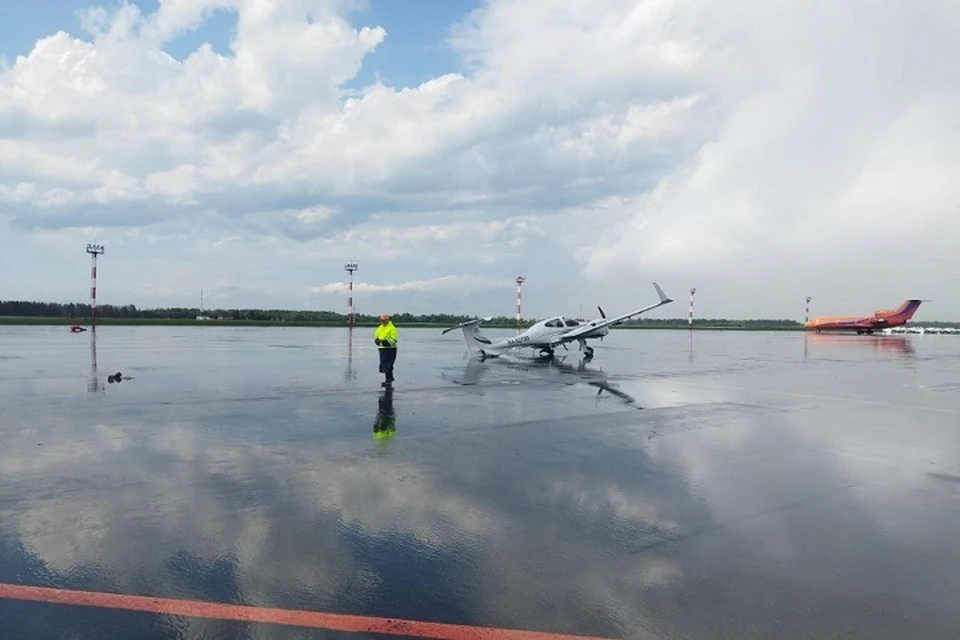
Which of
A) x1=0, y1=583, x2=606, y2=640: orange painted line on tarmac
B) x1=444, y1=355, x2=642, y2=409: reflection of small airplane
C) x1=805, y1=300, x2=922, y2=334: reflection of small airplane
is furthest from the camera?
x1=805, y1=300, x2=922, y2=334: reflection of small airplane

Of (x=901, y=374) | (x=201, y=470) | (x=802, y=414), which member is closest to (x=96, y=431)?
(x=201, y=470)

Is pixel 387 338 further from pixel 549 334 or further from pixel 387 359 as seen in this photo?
pixel 549 334

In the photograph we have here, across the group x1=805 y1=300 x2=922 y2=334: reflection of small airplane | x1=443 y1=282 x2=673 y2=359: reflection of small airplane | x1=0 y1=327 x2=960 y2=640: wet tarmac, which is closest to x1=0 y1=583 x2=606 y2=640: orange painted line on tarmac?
x1=0 y1=327 x2=960 y2=640: wet tarmac

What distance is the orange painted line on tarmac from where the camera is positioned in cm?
345

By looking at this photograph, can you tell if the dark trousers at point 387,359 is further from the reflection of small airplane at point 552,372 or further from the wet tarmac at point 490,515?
the wet tarmac at point 490,515

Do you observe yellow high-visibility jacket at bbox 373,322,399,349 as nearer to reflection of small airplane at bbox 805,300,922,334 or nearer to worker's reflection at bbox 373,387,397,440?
worker's reflection at bbox 373,387,397,440

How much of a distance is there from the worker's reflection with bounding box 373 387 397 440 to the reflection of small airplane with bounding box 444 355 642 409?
3.53 metres

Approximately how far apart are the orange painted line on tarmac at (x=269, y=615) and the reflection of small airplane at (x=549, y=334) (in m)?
20.9

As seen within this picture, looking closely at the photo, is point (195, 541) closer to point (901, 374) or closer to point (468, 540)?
→ point (468, 540)

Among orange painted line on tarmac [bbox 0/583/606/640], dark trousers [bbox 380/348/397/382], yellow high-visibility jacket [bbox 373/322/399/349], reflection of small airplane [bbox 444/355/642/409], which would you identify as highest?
yellow high-visibility jacket [bbox 373/322/399/349]

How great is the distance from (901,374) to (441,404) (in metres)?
16.4

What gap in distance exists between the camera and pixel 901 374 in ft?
66.0

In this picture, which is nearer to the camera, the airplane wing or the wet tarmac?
the wet tarmac

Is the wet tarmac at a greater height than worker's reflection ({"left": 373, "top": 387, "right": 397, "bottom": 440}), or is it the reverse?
worker's reflection ({"left": 373, "top": 387, "right": 397, "bottom": 440})
